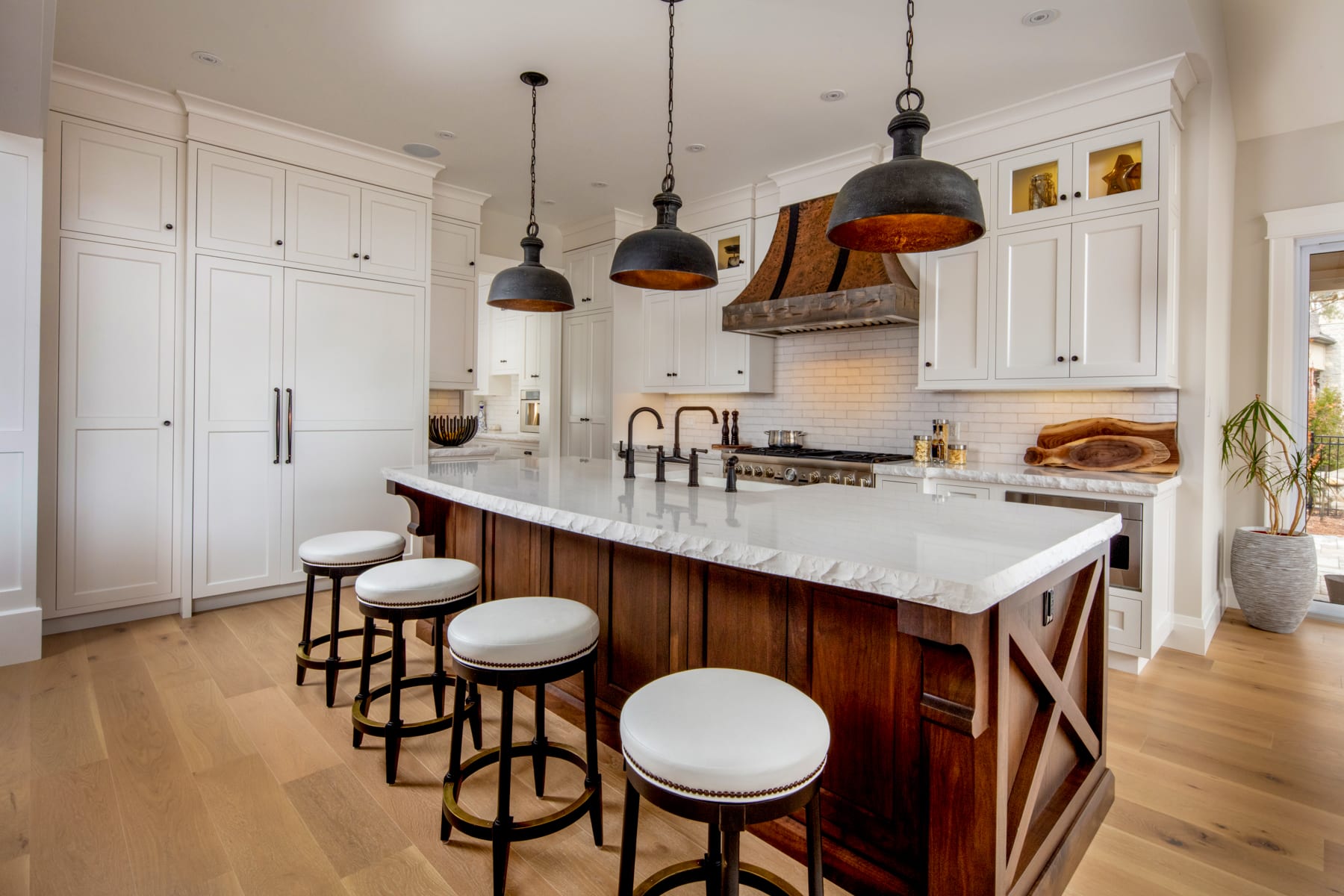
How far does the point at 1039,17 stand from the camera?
9.27ft

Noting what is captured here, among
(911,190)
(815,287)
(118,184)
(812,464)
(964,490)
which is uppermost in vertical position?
(118,184)

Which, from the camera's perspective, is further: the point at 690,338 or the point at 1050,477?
the point at 690,338

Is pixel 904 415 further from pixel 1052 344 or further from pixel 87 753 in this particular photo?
pixel 87 753

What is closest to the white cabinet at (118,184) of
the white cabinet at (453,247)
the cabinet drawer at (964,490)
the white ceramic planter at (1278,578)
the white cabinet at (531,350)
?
the white cabinet at (453,247)

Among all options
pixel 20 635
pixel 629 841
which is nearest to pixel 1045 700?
pixel 629 841

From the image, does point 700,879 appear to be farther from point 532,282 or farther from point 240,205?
point 240,205

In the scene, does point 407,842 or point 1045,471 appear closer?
point 407,842

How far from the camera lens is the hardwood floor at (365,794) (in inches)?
67.4

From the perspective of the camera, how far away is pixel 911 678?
1.49m

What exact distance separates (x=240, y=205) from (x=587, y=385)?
298 cm

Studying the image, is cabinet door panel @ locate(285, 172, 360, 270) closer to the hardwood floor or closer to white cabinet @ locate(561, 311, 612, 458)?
white cabinet @ locate(561, 311, 612, 458)

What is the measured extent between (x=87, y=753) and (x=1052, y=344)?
4.53m

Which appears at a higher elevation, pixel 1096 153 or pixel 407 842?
pixel 1096 153

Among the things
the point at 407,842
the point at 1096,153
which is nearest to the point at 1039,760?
the point at 407,842
